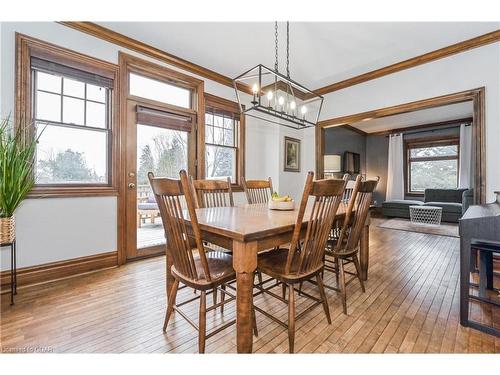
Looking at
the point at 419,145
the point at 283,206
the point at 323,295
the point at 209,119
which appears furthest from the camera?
the point at 419,145

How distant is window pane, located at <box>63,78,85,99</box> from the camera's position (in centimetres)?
244

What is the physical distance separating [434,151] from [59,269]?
888 centimetres

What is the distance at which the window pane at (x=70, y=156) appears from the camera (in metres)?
2.33

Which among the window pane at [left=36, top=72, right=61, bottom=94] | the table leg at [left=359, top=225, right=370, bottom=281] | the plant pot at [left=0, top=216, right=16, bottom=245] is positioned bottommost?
the table leg at [left=359, top=225, right=370, bottom=281]

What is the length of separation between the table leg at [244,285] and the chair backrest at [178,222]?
0.20m

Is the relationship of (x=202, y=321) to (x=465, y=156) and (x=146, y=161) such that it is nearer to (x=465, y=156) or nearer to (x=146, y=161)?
(x=146, y=161)

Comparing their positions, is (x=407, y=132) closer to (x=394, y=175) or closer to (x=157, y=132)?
(x=394, y=175)

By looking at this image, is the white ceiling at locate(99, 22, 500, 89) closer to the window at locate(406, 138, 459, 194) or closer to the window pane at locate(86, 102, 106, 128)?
the window pane at locate(86, 102, 106, 128)

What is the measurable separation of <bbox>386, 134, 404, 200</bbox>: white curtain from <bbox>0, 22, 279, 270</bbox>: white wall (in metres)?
7.43

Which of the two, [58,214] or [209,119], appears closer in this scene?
[58,214]

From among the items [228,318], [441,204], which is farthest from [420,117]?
[228,318]

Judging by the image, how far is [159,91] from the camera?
10.5 ft

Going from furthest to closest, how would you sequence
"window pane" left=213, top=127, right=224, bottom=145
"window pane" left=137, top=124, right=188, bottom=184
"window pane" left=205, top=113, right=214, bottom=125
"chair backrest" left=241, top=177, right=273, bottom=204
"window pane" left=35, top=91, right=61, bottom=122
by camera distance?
"window pane" left=213, top=127, right=224, bottom=145 → "window pane" left=205, top=113, right=214, bottom=125 → "window pane" left=137, top=124, right=188, bottom=184 → "chair backrest" left=241, top=177, right=273, bottom=204 → "window pane" left=35, top=91, right=61, bottom=122

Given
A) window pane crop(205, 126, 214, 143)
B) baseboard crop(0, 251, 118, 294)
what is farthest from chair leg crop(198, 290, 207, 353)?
window pane crop(205, 126, 214, 143)
